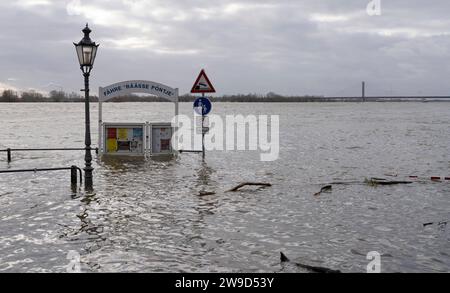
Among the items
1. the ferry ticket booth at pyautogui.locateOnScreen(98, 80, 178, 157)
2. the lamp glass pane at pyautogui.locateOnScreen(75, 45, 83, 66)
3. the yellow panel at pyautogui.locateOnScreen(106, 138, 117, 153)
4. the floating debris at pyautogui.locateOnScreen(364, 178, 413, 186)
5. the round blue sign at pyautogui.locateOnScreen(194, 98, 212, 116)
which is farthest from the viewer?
the yellow panel at pyautogui.locateOnScreen(106, 138, 117, 153)

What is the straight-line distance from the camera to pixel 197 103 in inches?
761

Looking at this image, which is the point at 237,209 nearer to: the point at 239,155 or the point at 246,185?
the point at 246,185

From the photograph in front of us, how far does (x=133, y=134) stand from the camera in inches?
807

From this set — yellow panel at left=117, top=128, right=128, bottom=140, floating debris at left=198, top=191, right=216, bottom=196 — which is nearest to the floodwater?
floating debris at left=198, top=191, right=216, bottom=196

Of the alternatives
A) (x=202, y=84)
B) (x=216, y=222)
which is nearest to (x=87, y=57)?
(x=216, y=222)

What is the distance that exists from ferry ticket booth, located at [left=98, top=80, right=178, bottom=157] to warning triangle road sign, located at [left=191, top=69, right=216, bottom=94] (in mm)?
2401

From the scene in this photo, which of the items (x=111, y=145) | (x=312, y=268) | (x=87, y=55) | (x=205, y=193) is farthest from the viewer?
(x=111, y=145)

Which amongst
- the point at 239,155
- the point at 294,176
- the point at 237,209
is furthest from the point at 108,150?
the point at 237,209

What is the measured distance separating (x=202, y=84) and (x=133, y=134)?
3.77 m

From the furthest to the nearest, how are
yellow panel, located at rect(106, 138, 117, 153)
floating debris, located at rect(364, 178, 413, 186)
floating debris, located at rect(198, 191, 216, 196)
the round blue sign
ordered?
yellow panel, located at rect(106, 138, 117, 153) < the round blue sign < floating debris, located at rect(364, 178, 413, 186) < floating debris, located at rect(198, 191, 216, 196)

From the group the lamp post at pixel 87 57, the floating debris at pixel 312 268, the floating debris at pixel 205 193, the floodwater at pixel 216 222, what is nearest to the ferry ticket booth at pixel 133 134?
the floodwater at pixel 216 222

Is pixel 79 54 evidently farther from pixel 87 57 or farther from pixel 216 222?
pixel 216 222

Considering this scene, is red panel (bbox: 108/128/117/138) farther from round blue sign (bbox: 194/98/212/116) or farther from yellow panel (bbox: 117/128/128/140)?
round blue sign (bbox: 194/98/212/116)

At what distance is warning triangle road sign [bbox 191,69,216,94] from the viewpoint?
18.9 metres
